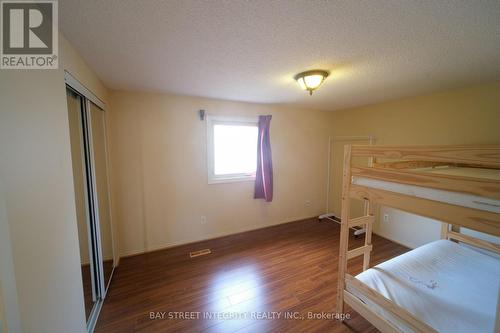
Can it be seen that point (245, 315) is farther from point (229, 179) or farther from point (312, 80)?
point (312, 80)

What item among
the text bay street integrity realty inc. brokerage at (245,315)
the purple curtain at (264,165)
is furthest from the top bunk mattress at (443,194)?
the purple curtain at (264,165)

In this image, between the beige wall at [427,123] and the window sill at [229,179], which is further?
the window sill at [229,179]

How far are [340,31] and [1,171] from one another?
1881mm

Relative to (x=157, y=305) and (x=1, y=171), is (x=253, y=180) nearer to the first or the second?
(x=157, y=305)

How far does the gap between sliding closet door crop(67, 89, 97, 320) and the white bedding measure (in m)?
2.26

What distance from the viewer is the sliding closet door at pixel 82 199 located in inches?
56.1

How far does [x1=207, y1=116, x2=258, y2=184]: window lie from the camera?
2992 mm

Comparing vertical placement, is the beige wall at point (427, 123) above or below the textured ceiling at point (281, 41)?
below

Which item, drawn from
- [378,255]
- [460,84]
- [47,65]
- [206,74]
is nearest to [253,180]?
[206,74]

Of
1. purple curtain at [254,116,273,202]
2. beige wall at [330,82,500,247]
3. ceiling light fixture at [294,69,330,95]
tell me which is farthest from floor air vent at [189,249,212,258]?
beige wall at [330,82,500,247]

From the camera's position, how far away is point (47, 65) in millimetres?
1046

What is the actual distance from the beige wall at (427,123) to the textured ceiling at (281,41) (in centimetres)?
30

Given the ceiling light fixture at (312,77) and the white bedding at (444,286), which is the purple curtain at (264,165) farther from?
the white bedding at (444,286)

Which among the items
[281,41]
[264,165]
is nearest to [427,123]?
[264,165]
